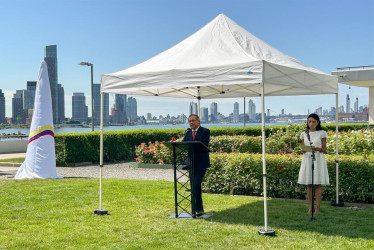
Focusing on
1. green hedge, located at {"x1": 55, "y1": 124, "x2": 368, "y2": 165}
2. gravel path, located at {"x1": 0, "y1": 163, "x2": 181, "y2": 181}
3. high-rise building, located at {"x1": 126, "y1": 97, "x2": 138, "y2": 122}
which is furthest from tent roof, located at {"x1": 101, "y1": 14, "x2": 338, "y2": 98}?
high-rise building, located at {"x1": 126, "y1": 97, "x2": 138, "y2": 122}

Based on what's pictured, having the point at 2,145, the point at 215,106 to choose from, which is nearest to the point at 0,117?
the point at 215,106

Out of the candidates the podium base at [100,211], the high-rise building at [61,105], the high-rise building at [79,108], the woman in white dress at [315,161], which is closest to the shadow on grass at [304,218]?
the woman in white dress at [315,161]

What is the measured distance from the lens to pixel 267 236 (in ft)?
21.1

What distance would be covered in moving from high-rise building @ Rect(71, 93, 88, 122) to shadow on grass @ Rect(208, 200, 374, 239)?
83.7m

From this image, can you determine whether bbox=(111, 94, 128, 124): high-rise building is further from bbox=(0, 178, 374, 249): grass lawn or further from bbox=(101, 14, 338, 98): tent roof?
bbox=(101, 14, 338, 98): tent roof

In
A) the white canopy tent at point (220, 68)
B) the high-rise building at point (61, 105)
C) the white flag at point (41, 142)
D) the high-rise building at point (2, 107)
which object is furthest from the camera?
the high-rise building at point (2, 107)

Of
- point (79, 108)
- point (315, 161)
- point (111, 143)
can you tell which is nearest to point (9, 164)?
point (111, 143)

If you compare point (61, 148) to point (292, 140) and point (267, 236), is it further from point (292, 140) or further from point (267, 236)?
point (267, 236)

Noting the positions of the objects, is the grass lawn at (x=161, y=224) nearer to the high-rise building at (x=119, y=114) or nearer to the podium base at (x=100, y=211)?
the podium base at (x=100, y=211)

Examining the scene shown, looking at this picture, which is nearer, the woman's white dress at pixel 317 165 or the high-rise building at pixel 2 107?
the woman's white dress at pixel 317 165

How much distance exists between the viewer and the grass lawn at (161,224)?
20.1ft

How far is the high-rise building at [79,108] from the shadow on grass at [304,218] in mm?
83700

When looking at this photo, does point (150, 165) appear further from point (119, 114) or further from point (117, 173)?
point (119, 114)

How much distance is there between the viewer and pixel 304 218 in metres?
7.59
